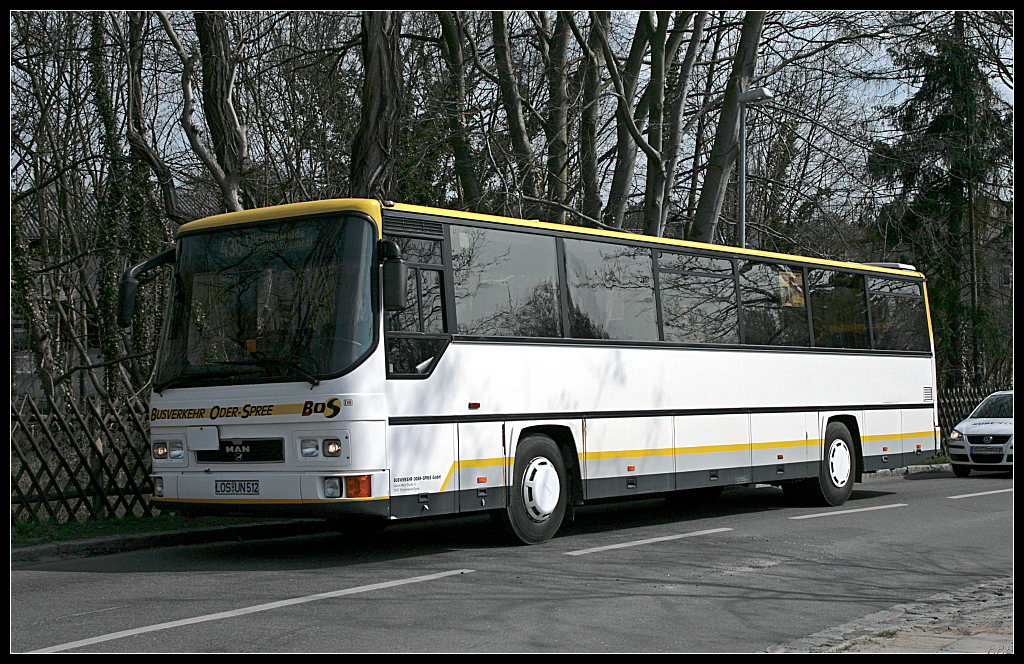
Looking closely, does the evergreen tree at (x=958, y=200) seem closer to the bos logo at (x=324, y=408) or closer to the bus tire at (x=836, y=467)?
the bus tire at (x=836, y=467)

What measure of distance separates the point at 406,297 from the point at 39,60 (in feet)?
40.7

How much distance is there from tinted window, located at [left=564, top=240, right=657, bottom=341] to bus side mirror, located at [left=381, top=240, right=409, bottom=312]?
8.85ft

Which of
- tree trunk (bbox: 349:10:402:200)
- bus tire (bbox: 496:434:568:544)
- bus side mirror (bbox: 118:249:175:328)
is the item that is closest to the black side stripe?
bus tire (bbox: 496:434:568:544)

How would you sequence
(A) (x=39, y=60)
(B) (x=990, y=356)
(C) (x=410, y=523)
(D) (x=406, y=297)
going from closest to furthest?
(D) (x=406, y=297)
(C) (x=410, y=523)
(A) (x=39, y=60)
(B) (x=990, y=356)

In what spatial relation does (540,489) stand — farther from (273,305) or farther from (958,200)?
(958,200)

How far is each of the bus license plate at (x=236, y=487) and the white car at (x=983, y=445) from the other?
15229 mm

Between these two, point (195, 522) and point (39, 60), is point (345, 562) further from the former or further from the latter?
point (39, 60)

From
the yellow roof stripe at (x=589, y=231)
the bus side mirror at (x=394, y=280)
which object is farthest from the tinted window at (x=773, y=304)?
the bus side mirror at (x=394, y=280)

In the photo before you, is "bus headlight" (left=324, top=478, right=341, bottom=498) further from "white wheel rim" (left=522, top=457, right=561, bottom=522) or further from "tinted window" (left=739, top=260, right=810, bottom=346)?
"tinted window" (left=739, top=260, right=810, bottom=346)

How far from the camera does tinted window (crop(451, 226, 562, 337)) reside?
1127 centimetres

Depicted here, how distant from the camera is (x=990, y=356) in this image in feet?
125

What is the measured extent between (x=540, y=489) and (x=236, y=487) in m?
3.03

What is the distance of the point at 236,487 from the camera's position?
34.3 feet

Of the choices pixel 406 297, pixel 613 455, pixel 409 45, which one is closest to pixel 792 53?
pixel 409 45
